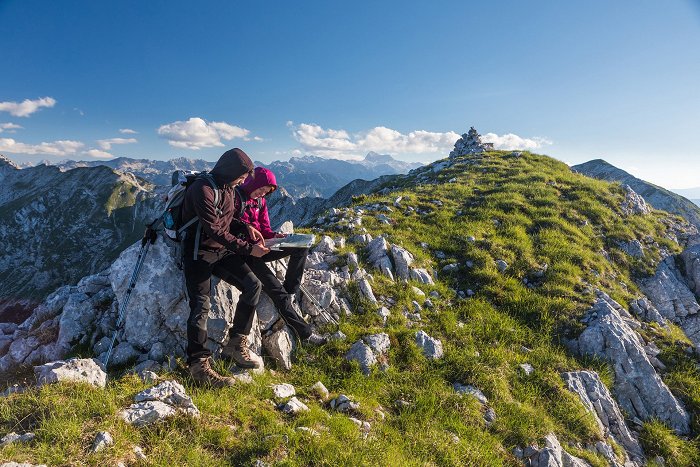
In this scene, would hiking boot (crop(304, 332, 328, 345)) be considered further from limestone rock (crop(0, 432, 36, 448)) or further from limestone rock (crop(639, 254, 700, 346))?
limestone rock (crop(639, 254, 700, 346))

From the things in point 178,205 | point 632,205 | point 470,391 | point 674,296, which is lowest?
point 470,391

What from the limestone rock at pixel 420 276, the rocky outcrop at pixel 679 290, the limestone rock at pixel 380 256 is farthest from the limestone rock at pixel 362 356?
the rocky outcrop at pixel 679 290

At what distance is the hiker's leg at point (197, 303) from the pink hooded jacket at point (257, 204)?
5.65 feet

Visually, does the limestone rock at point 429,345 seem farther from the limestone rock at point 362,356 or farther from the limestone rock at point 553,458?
the limestone rock at point 553,458

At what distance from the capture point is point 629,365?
8.66 meters

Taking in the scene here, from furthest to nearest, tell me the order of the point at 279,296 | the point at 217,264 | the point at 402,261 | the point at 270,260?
1. the point at 402,261
2. the point at 270,260
3. the point at 279,296
4. the point at 217,264

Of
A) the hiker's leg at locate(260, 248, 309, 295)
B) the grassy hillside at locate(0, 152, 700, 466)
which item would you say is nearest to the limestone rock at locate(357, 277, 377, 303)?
the grassy hillside at locate(0, 152, 700, 466)

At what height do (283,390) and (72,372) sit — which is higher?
(72,372)

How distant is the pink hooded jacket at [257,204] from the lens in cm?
838

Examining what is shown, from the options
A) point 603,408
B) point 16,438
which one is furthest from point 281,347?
point 603,408

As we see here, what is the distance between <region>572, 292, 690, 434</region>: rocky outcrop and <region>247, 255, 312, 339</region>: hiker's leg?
25.3 ft

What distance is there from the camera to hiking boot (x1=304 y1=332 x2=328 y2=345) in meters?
8.20

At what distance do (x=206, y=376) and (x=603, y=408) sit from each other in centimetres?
891

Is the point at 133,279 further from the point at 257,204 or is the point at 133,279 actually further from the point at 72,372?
the point at 257,204
